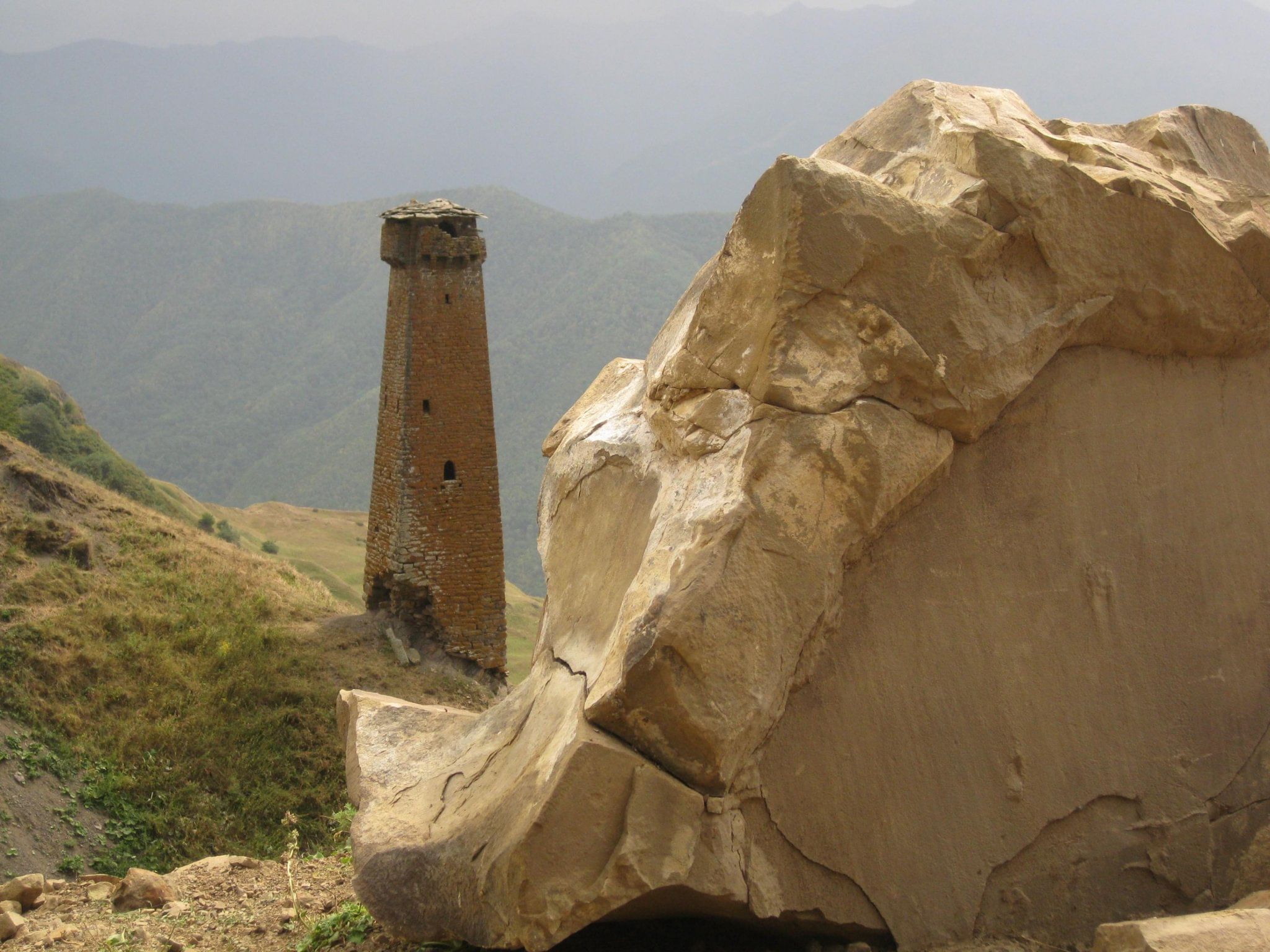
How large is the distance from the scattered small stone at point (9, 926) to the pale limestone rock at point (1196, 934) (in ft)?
11.8

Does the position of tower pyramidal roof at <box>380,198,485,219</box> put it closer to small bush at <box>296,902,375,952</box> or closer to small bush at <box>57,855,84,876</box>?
small bush at <box>57,855,84,876</box>

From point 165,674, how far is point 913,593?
1144 centimetres

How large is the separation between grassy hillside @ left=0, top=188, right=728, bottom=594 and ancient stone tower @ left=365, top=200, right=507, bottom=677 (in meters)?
30.4

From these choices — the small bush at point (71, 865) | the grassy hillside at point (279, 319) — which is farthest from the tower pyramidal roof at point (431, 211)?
the grassy hillside at point (279, 319)

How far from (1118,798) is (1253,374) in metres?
1.63

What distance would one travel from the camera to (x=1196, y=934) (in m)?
2.99

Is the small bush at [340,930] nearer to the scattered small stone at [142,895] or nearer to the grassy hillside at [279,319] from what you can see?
the scattered small stone at [142,895]

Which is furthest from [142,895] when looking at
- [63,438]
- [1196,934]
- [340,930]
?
[63,438]

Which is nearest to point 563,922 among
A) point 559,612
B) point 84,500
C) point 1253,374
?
point 559,612

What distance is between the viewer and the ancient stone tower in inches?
648

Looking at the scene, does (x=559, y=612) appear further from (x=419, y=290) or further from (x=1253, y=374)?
(x=419, y=290)

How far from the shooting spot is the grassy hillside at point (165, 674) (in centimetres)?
1163

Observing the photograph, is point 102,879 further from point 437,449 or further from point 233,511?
point 233,511

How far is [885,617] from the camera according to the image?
3.83 m
